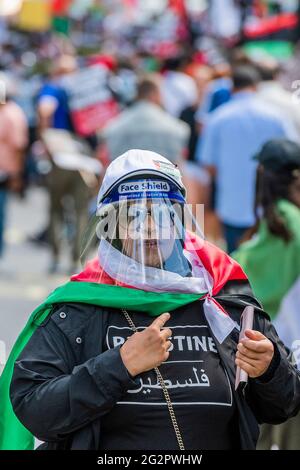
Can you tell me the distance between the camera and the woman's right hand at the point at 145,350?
2691 mm

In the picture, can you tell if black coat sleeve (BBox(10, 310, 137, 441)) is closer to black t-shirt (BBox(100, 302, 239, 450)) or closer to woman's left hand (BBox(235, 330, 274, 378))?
black t-shirt (BBox(100, 302, 239, 450))

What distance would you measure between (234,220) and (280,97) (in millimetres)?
980

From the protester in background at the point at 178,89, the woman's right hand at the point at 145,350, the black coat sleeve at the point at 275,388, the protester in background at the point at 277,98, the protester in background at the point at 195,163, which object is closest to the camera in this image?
the woman's right hand at the point at 145,350

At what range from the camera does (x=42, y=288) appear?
9914 millimetres

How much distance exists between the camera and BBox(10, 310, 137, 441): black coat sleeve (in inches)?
106

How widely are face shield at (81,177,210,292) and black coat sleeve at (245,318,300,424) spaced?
252 mm

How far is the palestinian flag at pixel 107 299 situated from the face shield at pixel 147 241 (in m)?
0.02

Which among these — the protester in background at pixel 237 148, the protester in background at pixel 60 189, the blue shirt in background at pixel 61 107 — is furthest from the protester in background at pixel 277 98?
the blue shirt in background at pixel 61 107

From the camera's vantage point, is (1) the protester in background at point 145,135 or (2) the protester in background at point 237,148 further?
(1) the protester in background at point 145,135

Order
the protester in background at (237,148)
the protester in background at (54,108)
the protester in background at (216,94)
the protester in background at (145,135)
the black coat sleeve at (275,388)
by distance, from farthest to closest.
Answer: the protester in background at (54,108) → the protester in background at (216,94) → the protester in background at (145,135) → the protester in background at (237,148) → the black coat sleeve at (275,388)

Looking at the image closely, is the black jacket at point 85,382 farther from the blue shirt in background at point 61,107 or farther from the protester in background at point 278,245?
the blue shirt in background at point 61,107

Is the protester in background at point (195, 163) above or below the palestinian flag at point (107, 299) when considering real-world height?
below

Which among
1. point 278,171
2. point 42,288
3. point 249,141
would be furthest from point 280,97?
point 278,171

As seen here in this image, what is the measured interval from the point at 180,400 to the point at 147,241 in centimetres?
41
